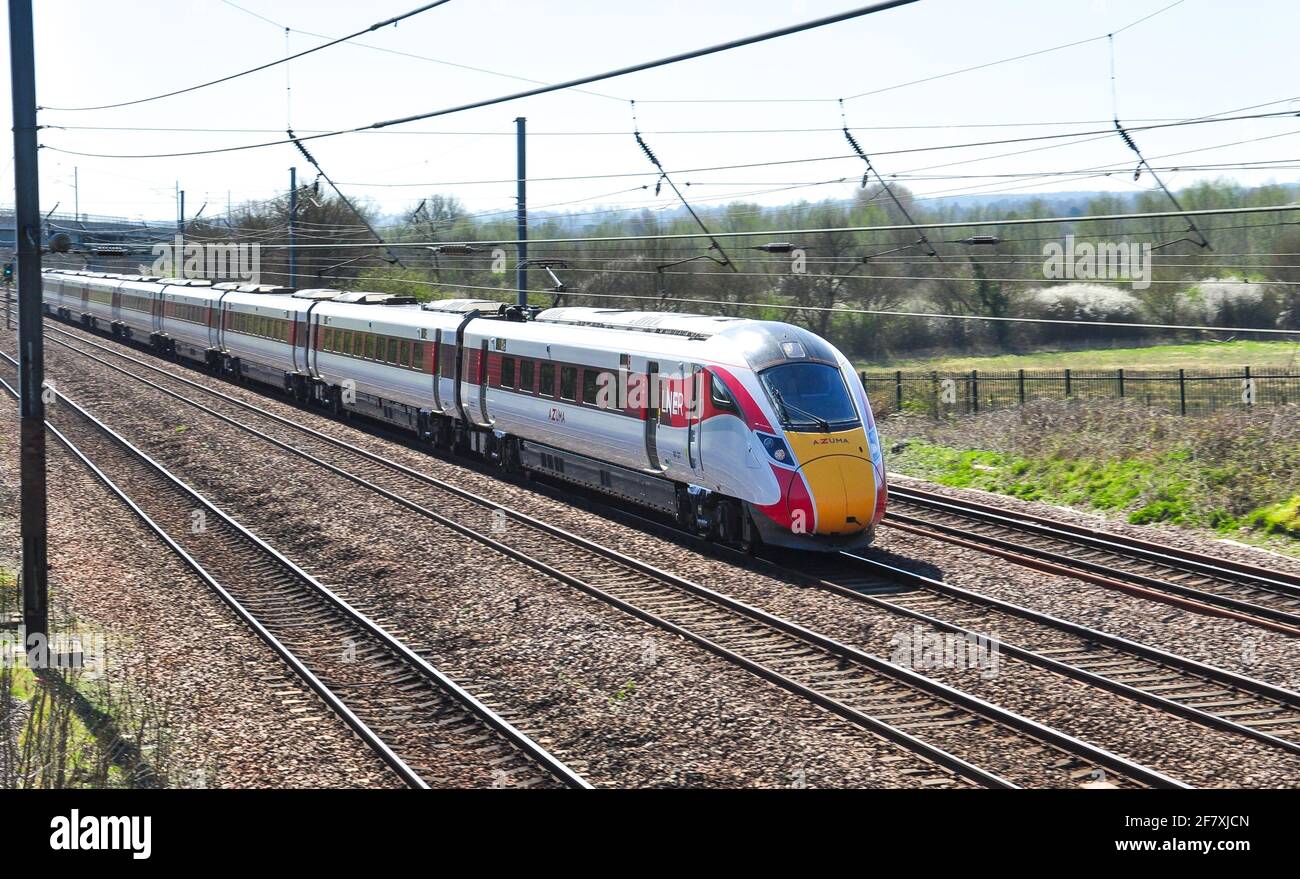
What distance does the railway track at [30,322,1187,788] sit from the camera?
10102 millimetres

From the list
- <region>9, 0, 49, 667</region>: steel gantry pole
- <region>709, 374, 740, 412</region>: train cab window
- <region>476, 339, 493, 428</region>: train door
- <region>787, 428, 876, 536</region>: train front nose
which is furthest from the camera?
<region>476, 339, 493, 428</region>: train door

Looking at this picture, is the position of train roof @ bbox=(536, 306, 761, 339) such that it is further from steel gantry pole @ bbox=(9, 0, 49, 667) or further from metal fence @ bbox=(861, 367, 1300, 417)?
metal fence @ bbox=(861, 367, 1300, 417)

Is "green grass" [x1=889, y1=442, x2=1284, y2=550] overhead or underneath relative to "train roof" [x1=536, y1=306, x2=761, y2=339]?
underneath

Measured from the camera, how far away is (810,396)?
16703 mm

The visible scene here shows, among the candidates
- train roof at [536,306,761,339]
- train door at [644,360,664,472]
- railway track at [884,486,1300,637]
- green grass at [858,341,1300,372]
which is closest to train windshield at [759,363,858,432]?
train roof at [536,306,761,339]

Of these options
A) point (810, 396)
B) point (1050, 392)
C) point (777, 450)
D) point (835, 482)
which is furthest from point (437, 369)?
point (1050, 392)

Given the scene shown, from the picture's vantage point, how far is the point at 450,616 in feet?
49.3

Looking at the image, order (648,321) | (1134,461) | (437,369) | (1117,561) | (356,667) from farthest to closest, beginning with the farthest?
(437,369)
(1134,461)
(648,321)
(1117,561)
(356,667)

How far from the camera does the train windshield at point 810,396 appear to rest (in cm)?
1638

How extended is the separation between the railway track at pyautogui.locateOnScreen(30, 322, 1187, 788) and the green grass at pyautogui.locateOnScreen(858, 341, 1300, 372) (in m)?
35.7

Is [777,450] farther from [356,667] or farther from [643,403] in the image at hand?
[356,667]

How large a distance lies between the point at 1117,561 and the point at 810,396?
481 cm

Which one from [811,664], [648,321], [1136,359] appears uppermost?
[648,321]
